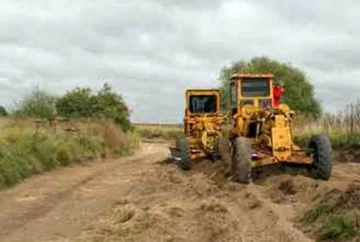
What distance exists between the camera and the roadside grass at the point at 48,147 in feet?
76.9

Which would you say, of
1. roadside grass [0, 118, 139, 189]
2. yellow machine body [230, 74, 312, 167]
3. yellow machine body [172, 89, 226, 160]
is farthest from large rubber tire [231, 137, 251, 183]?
yellow machine body [172, 89, 226, 160]

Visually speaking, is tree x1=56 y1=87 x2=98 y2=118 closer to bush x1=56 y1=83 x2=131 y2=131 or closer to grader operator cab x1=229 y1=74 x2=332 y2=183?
bush x1=56 y1=83 x2=131 y2=131

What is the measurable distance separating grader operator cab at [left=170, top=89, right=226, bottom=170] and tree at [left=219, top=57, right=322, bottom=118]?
42.7 meters

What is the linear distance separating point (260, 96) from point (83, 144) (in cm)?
1510

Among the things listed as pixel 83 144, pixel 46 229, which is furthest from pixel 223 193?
pixel 83 144

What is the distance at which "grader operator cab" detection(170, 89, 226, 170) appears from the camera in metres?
28.0

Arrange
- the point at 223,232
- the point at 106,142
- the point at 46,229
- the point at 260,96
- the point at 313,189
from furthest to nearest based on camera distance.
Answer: the point at 106,142 < the point at 260,96 < the point at 313,189 < the point at 46,229 < the point at 223,232

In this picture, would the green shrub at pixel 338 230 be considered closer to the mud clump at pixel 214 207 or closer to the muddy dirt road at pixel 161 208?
the muddy dirt road at pixel 161 208

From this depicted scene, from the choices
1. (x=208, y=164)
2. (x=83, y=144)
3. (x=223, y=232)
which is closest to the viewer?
(x=223, y=232)

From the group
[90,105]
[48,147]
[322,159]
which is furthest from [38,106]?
[322,159]

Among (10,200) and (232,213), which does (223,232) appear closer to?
(232,213)

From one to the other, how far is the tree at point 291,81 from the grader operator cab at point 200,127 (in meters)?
42.7

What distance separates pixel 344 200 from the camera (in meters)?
12.9

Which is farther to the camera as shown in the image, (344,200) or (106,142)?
(106,142)
